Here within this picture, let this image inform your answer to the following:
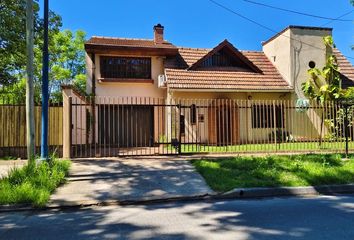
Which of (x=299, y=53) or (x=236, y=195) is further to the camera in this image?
(x=299, y=53)

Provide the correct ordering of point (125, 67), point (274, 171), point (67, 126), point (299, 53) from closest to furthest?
1. point (274, 171)
2. point (67, 126)
3. point (125, 67)
4. point (299, 53)

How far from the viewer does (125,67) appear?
18109mm

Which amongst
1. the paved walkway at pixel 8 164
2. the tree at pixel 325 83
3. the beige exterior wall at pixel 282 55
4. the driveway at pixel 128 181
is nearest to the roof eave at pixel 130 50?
the beige exterior wall at pixel 282 55

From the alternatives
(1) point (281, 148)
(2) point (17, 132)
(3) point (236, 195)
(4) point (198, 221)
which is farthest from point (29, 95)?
(1) point (281, 148)

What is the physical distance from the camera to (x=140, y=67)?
18297mm

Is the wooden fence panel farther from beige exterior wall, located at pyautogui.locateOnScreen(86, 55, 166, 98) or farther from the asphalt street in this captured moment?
beige exterior wall, located at pyautogui.locateOnScreen(86, 55, 166, 98)

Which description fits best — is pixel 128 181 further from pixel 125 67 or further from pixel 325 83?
pixel 325 83

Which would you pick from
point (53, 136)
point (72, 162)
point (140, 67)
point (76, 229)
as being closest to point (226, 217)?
point (76, 229)

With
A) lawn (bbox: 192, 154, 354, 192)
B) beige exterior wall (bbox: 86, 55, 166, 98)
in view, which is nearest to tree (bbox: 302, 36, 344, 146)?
beige exterior wall (bbox: 86, 55, 166, 98)

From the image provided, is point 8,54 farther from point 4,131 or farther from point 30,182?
point 30,182

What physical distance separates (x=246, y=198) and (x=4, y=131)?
27.4ft

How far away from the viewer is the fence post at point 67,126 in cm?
1111

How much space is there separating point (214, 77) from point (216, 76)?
0.61 ft

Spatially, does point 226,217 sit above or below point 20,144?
below
